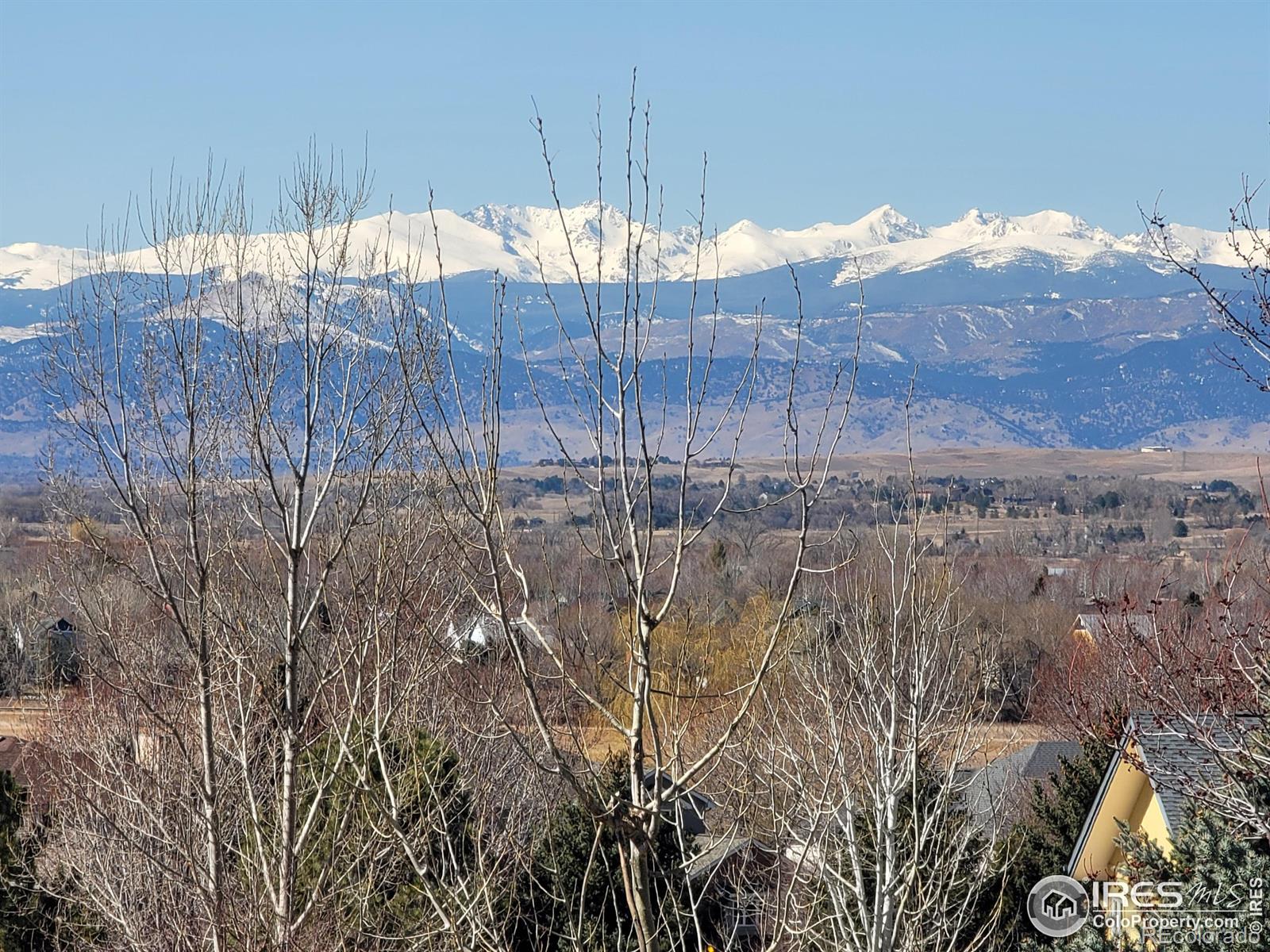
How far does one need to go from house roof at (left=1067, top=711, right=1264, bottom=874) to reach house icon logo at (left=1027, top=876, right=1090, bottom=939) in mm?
1357

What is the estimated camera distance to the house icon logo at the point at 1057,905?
53.4 feet

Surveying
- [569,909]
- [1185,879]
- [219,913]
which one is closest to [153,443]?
[219,913]

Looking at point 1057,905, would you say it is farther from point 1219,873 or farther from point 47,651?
point 47,651

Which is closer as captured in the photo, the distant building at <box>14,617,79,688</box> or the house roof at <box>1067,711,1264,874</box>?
the house roof at <box>1067,711,1264,874</box>

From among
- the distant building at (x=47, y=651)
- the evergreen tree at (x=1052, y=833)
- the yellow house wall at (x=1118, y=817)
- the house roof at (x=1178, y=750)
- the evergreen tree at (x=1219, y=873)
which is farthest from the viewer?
the distant building at (x=47, y=651)

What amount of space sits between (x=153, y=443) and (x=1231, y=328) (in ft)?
27.0

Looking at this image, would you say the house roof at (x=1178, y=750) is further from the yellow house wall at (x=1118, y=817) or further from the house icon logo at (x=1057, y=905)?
the house icon logo at (x=1057, y=905)

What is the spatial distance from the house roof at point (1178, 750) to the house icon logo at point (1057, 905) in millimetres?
1357

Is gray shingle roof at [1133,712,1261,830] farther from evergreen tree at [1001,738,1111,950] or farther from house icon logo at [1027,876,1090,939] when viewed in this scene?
evergreen tree at [1001,738,1111,950]

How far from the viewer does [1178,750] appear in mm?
14125

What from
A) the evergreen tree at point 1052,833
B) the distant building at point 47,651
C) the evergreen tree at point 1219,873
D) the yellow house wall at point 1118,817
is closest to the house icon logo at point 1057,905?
the yellow house wall at point 1118,817

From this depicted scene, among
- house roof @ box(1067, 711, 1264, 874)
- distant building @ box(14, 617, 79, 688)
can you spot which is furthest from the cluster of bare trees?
distant building @ box(14, 617, 79, 688)

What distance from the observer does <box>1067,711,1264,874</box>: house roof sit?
12156 millimetres

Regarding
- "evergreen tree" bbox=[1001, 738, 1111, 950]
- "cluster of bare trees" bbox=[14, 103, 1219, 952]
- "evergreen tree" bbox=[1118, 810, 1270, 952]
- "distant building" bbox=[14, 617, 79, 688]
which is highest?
"cluster of bare trees" bbox=[14, 103, 1219, 952]
